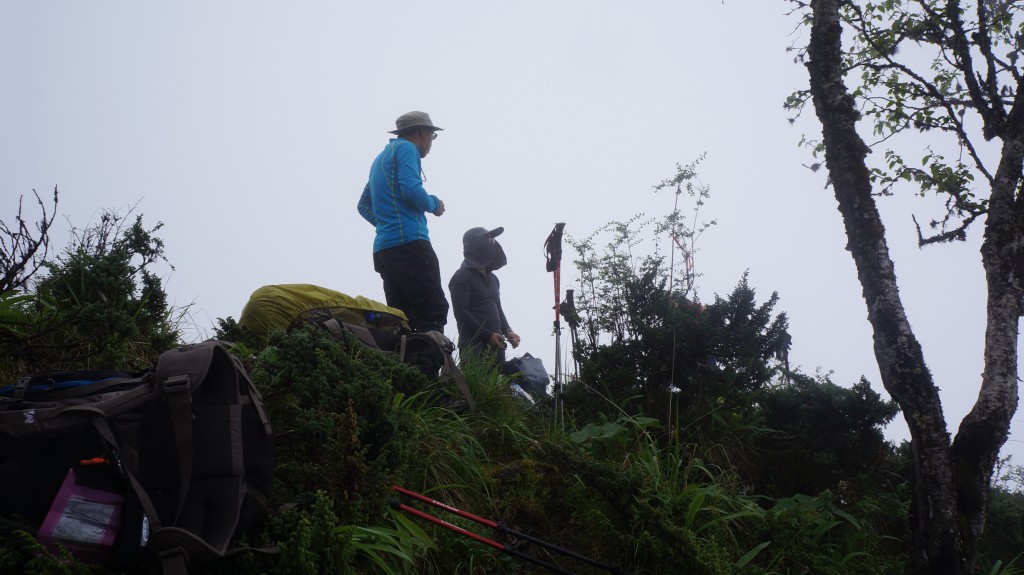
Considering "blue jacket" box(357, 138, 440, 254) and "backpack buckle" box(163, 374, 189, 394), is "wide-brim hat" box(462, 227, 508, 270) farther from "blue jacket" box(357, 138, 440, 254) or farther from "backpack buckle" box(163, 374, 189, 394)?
"backpack buckle" box(163, 374, 189, 394)

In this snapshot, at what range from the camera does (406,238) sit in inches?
236

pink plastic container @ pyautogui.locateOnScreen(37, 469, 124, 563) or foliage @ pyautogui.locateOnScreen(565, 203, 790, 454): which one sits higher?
foliage @ pyautogui.locateOnScreen(565, 203, 790, 454)

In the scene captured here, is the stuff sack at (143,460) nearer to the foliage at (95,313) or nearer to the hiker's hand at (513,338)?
the foliage at (95,313)

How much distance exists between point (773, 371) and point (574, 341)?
165cm

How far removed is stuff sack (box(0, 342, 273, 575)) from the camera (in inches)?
101

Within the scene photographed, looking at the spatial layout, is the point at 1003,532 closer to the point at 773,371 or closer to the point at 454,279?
the point at 773,371

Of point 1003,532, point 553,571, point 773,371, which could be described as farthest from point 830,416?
point 553,571

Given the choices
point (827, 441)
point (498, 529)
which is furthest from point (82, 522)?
point (827, 441)

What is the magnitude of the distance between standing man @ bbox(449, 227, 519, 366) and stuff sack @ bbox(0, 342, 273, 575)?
449 cm

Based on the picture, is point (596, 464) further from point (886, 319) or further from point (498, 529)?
point (886, 319)

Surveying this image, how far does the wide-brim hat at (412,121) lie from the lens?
6.35m

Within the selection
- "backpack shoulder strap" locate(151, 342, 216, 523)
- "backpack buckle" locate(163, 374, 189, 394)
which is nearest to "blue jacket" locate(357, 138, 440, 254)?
"backpack shoulder strap" locate(151, 342, 216, 523)

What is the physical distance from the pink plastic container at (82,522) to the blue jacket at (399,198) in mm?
3644

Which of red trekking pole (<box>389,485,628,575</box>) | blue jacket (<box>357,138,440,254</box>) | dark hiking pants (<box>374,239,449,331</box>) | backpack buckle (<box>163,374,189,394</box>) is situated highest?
blue jacket (<box>357,138,440,254</box>)
